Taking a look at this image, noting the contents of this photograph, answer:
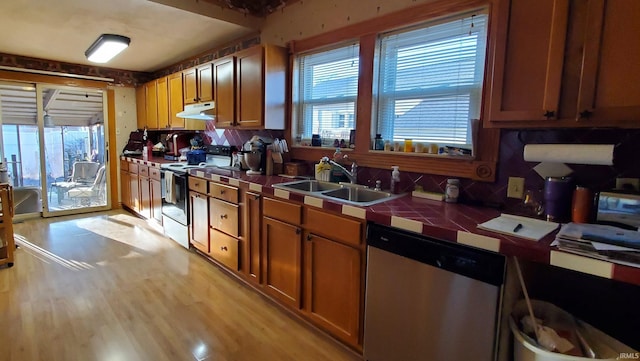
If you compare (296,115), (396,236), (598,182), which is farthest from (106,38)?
(598,182)

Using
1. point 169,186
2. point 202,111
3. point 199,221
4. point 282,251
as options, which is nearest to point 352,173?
point 282,251

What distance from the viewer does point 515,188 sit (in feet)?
5.84

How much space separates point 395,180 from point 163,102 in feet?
12.7

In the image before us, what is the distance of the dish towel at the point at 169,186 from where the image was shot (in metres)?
3.56

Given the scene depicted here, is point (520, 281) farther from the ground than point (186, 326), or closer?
farther from the ground

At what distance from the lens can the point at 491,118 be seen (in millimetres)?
1584

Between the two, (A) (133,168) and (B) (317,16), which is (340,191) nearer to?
(B) (317,16)

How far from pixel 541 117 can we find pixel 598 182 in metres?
0.44

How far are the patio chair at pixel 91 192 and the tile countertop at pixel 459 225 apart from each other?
4.34 meters

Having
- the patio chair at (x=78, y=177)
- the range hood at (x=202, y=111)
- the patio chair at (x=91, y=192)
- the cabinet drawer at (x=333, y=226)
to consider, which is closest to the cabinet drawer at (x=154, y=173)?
the range hood at (x=202, y=111)

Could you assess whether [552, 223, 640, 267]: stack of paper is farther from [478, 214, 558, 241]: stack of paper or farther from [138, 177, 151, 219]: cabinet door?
[138, 177, 151, 219]: cabinet door

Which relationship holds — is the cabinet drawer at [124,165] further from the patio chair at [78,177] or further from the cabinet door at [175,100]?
the cabinet door at [175,100]

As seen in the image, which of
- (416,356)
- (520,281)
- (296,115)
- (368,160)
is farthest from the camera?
(296,115)

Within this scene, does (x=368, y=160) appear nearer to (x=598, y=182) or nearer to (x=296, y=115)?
(x=296, y=115)
